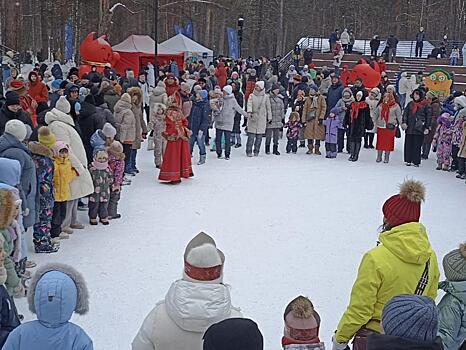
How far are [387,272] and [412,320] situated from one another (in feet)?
2.92

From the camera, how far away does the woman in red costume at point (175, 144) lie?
9.55 m

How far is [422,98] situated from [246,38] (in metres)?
37.9

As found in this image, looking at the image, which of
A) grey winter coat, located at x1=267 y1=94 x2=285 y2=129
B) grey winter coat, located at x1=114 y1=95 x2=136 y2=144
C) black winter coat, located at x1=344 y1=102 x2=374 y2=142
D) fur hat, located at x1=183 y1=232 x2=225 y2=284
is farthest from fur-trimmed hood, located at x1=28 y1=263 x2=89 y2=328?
black winter coat, located at x1=344 y1=102 x2=374 y2=142

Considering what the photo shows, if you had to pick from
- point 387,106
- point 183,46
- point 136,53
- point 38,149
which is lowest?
point 38,149

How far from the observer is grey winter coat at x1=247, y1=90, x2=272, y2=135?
12.2 metres

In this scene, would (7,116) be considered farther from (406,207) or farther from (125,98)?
(406,207)

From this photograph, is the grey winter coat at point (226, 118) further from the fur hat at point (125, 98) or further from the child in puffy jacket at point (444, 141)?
the child in puffy jacket at point (444, 141)

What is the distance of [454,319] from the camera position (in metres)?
3.34

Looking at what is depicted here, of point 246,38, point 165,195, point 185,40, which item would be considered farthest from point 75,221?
point 246,38

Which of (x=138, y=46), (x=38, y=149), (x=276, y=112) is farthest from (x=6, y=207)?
(x=138, y=46)

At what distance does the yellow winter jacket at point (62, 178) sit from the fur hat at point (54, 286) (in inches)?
149

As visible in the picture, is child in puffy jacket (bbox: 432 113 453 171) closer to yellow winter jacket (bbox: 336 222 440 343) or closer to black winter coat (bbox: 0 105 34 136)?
black winter coat (bbox: 0 105 34 136)

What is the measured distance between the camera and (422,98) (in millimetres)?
12062

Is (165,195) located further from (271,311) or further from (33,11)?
(33,11)
